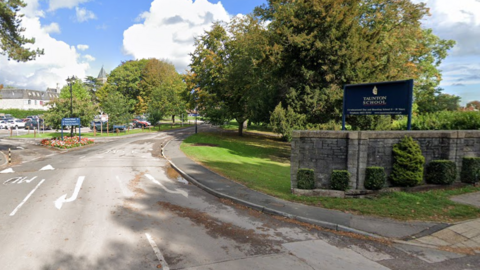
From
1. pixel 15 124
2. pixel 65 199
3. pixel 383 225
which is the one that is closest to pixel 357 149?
pixel 383 225

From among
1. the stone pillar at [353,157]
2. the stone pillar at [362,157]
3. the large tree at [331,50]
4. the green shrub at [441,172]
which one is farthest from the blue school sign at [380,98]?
the large tree at [331,50]

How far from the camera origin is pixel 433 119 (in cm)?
1428

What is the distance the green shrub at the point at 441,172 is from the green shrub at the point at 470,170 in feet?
2.08

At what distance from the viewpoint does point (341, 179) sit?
9.69 metres

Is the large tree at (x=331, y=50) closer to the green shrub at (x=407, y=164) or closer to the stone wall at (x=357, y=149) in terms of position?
the stone wall at (x=357, y=149)

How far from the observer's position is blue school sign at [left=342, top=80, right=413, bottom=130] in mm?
10219

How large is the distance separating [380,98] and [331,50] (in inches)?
388

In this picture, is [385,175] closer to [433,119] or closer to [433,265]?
[433,265]

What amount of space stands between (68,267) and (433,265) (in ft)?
23.6

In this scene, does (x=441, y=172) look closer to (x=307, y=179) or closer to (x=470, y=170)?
(x=470, y=170)

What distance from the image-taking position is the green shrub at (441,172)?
9.95 metres

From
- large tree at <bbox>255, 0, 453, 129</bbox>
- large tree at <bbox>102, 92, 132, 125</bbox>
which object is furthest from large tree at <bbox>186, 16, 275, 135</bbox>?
large tree at <bbox>102, 92, 132, 125</bbox>

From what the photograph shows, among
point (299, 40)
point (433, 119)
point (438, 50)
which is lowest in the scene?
point (433, 119)

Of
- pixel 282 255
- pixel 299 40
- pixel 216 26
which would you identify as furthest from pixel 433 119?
pixel 216 26
